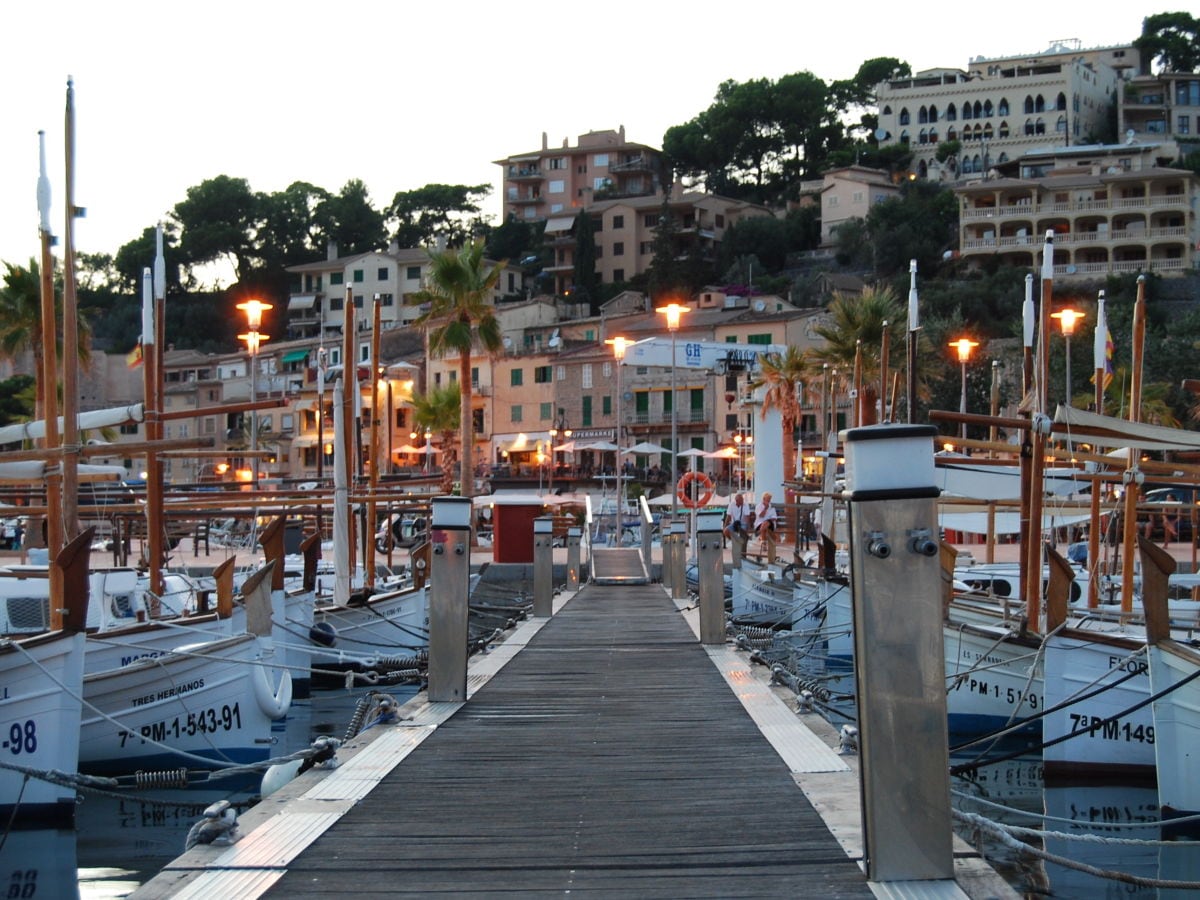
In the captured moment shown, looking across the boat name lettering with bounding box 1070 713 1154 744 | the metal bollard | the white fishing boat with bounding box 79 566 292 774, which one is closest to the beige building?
the metal bollard

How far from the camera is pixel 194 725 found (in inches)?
659

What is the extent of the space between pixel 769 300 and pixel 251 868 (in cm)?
8629

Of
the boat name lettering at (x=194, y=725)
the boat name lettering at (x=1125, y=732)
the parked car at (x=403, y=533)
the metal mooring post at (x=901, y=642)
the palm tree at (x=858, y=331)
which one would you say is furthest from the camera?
the parked car at (x=403, y=533)

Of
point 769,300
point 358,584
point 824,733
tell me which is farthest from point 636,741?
point 769,300

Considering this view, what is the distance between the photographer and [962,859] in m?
7.00

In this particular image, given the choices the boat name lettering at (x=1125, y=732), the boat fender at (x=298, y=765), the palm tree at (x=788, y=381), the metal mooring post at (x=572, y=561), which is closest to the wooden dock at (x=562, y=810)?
the boat fender at (x=298, y=765)

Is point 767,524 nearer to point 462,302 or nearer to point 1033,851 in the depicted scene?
point 462,302

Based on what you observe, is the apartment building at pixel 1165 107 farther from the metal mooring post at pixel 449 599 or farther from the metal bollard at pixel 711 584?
the metal mooring post at pixel 449 599

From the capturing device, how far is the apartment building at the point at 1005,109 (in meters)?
137

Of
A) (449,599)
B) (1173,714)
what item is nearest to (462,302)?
(449,599)

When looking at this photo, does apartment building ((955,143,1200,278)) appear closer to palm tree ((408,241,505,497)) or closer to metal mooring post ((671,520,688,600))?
palm tree ((408,241,505,497))

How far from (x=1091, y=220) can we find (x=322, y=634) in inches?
3577

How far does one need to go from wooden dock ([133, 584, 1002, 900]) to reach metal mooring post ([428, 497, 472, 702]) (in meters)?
0.25

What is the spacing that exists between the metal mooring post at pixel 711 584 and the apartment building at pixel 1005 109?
12130 centimetres
